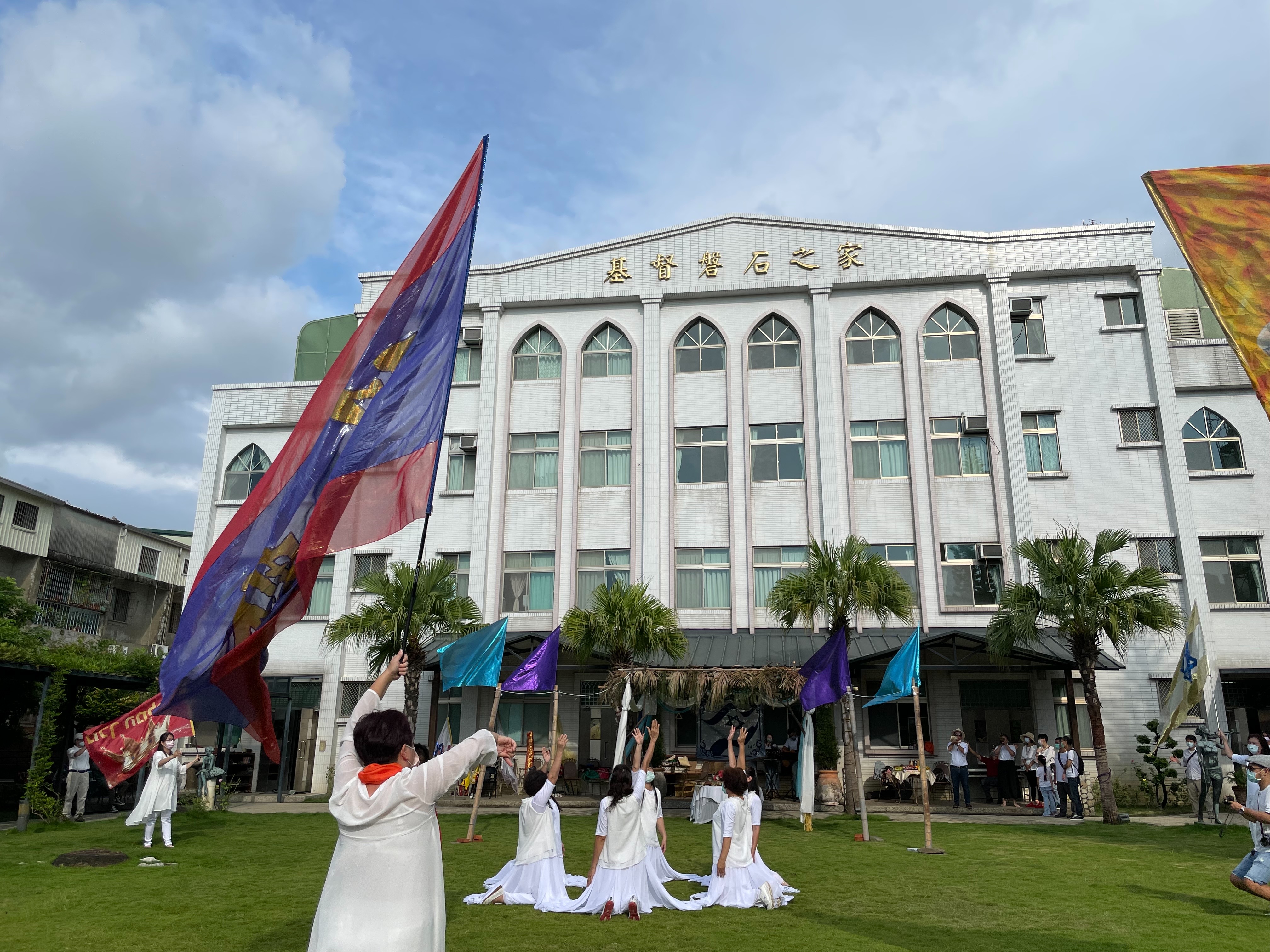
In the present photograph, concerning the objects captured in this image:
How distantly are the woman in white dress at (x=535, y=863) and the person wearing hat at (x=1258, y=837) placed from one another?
738cm

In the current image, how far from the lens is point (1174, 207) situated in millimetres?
5461

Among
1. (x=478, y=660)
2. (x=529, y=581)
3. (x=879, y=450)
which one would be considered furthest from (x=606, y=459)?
(x=478, y=660)

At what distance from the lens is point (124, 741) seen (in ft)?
58.6

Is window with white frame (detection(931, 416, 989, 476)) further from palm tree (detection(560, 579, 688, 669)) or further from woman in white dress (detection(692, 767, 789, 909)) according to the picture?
woman in white dress (detection(692, 767, 789, 909))

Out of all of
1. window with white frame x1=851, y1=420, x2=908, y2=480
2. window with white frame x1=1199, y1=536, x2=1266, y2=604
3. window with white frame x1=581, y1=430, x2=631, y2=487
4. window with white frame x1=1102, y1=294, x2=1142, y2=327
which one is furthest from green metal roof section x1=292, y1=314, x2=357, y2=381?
window with white frame x1=1199, y1=536, x2=1266, y2=604


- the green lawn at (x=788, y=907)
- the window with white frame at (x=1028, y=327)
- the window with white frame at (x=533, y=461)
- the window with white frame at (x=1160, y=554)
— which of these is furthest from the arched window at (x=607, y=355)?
the window with white frame at (x=1160, y=554)

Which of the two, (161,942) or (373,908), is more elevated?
(373,908)

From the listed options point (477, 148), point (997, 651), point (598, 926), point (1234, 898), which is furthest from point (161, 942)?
point (997, 651)

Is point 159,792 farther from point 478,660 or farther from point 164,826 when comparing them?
point 478,660

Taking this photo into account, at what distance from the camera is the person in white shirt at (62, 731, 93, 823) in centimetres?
1916

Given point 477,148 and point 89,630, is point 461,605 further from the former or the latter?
point 89,630

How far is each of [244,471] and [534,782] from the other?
24644 millimetres

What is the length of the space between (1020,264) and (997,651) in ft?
43.9

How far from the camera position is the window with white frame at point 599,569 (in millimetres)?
27781
